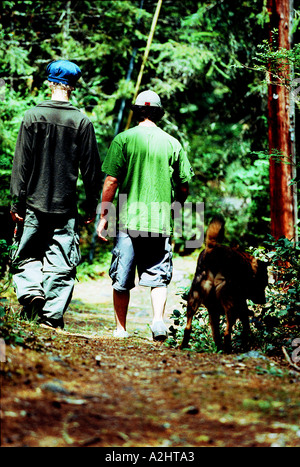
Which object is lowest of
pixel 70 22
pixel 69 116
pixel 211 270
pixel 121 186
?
pixel 211 270

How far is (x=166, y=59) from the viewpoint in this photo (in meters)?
13.6

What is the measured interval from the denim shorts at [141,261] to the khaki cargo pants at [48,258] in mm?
463

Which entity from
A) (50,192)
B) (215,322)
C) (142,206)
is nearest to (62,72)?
(50,192)

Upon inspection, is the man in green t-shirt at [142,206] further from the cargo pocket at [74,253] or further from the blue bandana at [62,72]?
the blue bandana at [62,72]

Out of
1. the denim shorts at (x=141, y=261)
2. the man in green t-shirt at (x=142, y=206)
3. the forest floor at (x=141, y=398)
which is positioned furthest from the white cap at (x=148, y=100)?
the forest floor at (x=141, y=398)

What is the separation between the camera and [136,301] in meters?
10.6

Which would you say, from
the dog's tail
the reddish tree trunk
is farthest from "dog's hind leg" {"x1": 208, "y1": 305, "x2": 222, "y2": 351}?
the reddish tree trunk

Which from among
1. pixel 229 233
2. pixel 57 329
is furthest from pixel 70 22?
pixel 57 329

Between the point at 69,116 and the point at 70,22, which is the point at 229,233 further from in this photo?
the point at 69,116

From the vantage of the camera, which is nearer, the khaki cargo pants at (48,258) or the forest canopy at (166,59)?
the khaki cargo pants at (48,258)

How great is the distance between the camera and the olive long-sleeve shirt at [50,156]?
16.8 feet

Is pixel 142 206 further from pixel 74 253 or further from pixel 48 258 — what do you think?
pixel 48 258

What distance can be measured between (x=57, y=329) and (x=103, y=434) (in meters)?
2.74

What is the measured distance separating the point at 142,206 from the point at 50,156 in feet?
3.29
